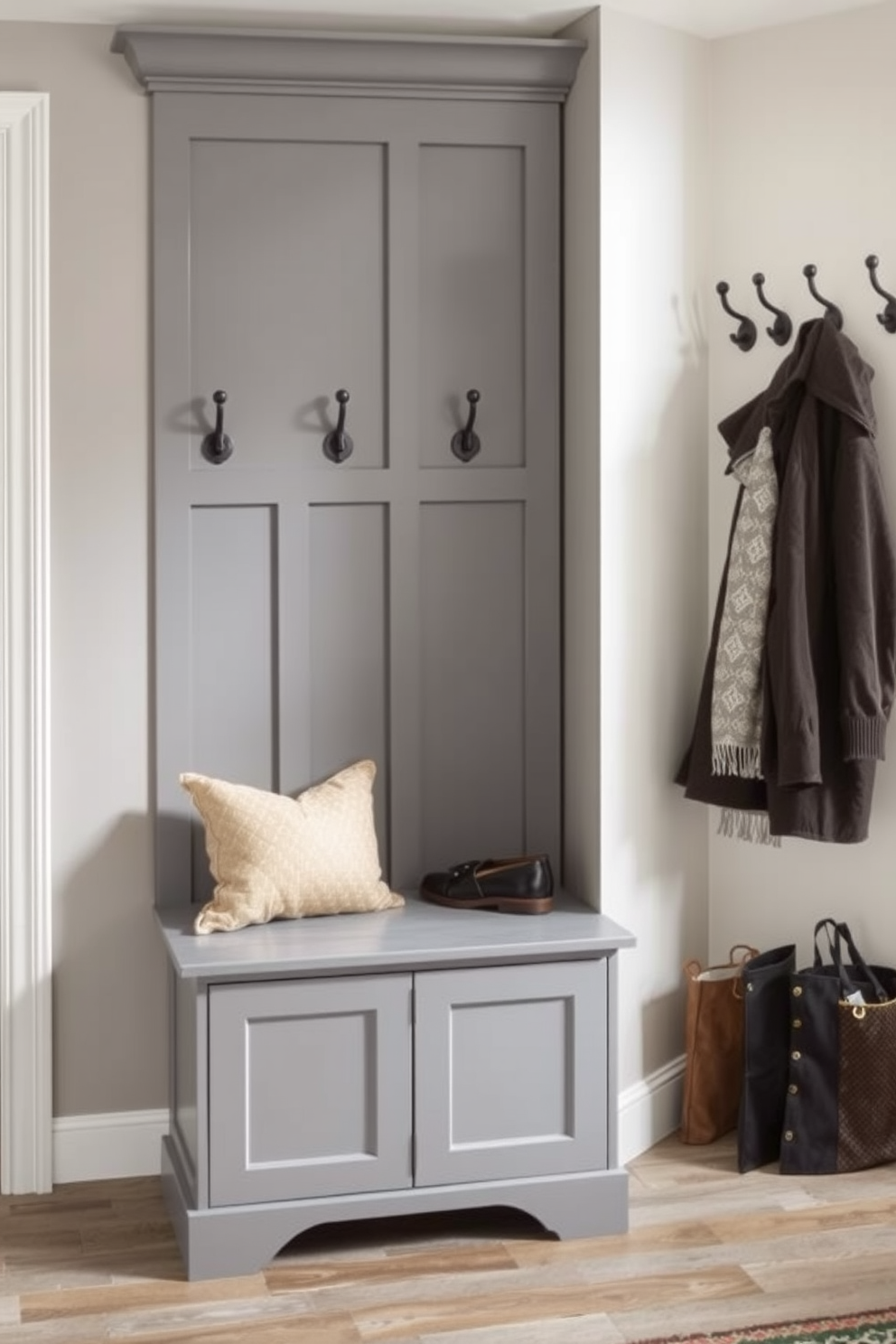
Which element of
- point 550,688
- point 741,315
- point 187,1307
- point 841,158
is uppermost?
point 841,158

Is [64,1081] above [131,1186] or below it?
above

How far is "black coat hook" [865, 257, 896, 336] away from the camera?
3.21 metres

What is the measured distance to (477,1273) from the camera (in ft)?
9.48

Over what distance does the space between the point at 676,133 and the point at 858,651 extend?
1115 millimetres

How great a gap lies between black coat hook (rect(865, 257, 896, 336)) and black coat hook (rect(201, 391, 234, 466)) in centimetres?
127

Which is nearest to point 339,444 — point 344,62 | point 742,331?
point 344,62

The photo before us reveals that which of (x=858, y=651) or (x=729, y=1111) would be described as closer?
(x=858, y=651)

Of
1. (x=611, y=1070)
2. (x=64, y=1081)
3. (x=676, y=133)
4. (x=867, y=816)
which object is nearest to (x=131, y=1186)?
(x=64, y=1081)

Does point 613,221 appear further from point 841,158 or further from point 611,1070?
point 611,1070

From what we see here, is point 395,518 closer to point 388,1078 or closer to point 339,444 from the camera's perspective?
point 339,444

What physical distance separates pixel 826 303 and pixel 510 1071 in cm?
160

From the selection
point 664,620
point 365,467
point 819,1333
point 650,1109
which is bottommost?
point 819,1333

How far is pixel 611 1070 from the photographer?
10.1 feet

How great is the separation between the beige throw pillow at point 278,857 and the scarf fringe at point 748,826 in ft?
2.39
